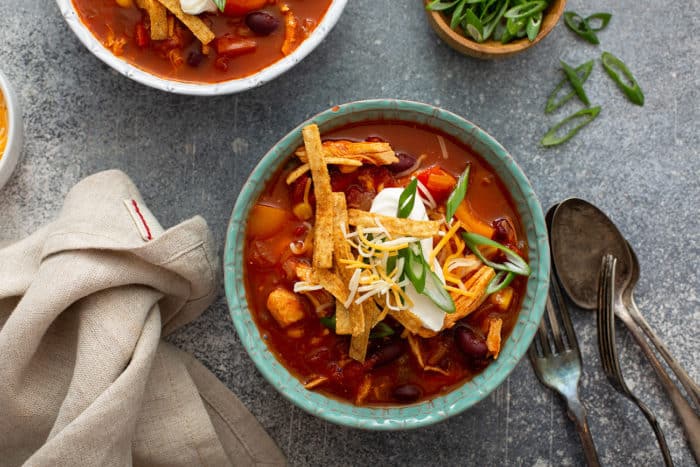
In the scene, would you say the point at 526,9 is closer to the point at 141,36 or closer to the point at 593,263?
the point at 593,263

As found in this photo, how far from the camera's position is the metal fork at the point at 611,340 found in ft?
7.04

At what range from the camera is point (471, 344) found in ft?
6.28

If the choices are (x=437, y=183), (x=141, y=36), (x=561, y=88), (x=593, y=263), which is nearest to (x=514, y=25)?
(x=561, y=88)

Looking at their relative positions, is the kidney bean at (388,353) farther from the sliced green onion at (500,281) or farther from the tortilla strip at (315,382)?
the sliced green onion at (500,281)

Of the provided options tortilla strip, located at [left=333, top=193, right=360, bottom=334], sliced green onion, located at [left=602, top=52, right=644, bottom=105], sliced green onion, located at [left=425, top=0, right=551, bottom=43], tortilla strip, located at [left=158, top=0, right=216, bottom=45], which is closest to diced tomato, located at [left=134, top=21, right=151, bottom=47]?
tortilla strip, located at [left=158, top=0, right=216, bottom=45]

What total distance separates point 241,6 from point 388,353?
3.61ft

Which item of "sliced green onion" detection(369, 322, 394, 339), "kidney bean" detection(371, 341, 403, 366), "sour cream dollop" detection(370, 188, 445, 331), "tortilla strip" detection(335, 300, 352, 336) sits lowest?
"kidney bean" detection(371, 341, 403, 366)

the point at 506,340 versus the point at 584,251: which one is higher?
the point at 584,251

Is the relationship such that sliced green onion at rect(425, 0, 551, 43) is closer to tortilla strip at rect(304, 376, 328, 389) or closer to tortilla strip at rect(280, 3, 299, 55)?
tortilla strip at rect(280, 3, 299, 55)

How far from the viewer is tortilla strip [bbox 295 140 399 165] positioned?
1950 mm

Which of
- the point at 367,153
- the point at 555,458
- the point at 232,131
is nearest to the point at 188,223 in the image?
the point at 232,131

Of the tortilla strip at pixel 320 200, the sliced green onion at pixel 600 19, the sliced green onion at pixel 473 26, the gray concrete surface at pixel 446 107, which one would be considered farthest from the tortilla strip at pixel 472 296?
the sliced green onion at pixel 600 19

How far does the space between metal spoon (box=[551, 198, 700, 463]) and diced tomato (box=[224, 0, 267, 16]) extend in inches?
44.7

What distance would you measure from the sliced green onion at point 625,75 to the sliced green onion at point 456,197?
729 millimetres
